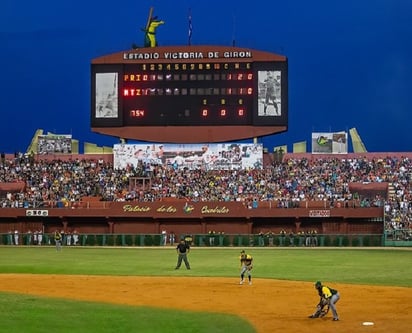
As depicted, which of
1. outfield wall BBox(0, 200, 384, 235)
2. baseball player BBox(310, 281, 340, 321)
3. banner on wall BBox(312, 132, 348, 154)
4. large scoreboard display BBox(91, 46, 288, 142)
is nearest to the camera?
baseball player BBox(310, 281, 340, 321)

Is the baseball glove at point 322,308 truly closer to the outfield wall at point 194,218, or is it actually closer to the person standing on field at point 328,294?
the person standing on field at point 328,294

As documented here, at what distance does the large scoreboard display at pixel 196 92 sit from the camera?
77.6 m

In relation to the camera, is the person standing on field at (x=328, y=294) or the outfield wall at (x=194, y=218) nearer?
the person standing on field at (x=328, y=294)

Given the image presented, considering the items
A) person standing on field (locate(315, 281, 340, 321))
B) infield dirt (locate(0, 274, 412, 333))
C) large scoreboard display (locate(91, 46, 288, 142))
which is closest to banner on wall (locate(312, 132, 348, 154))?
large scoreboard display (locate(91, 46, 288, 142))

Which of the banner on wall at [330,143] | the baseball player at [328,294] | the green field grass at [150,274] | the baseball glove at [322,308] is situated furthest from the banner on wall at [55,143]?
the baseball player at [328,294]

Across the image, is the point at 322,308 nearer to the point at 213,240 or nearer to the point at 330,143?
the point at 213,240

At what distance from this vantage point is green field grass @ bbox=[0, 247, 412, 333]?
2028cm

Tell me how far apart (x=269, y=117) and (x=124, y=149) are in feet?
55.6

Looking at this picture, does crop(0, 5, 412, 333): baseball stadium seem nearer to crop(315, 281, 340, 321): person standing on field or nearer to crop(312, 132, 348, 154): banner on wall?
crop(312, 132, 348, 154): banner on wall

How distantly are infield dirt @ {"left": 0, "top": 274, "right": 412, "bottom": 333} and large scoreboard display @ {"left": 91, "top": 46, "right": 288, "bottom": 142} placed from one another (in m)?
42.9

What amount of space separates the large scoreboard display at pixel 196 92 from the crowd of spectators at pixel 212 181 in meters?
5.06

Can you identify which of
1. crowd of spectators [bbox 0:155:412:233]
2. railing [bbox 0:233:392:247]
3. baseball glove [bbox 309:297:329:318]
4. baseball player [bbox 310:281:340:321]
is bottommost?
railing [bbox 0:233:392:247]

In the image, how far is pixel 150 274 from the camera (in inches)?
1501

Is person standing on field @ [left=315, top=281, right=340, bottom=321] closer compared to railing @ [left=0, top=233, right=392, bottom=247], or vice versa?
person standing on field @ [left=315, top=281, right=340, bottom=321]
